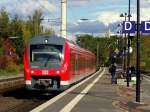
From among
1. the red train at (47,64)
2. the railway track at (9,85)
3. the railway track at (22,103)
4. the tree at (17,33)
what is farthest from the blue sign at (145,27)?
the tree at (17,33)

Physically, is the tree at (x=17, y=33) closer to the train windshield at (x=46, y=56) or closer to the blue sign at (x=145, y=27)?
the train windshield at (x=46, y=56)

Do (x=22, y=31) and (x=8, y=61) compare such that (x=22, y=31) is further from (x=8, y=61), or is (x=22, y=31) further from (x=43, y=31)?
(x=8, y=61)

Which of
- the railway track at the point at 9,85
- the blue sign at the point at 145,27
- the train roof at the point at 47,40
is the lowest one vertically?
the railway track at the point at 9,85

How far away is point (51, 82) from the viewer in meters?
29.0

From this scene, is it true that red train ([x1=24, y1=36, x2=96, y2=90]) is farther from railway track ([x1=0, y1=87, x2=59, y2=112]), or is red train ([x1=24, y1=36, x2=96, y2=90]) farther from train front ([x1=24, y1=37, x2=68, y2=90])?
railway track ([x1=0, y1=87, x2=59, y2=112])

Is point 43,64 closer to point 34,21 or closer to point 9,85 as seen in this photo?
point 9,85

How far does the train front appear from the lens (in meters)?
28.9

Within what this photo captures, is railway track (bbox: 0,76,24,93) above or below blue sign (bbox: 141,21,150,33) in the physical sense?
below

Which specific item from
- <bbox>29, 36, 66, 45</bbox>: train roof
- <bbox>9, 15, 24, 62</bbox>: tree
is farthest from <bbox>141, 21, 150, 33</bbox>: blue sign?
<bbox>9, 15, 24, 62</bbox>: tree

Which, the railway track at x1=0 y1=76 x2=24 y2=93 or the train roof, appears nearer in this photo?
the train roof

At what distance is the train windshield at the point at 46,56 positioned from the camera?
95.2 feet

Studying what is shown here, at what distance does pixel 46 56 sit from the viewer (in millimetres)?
29328

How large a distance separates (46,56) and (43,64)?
527mm

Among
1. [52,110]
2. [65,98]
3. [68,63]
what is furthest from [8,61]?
[52,110]
